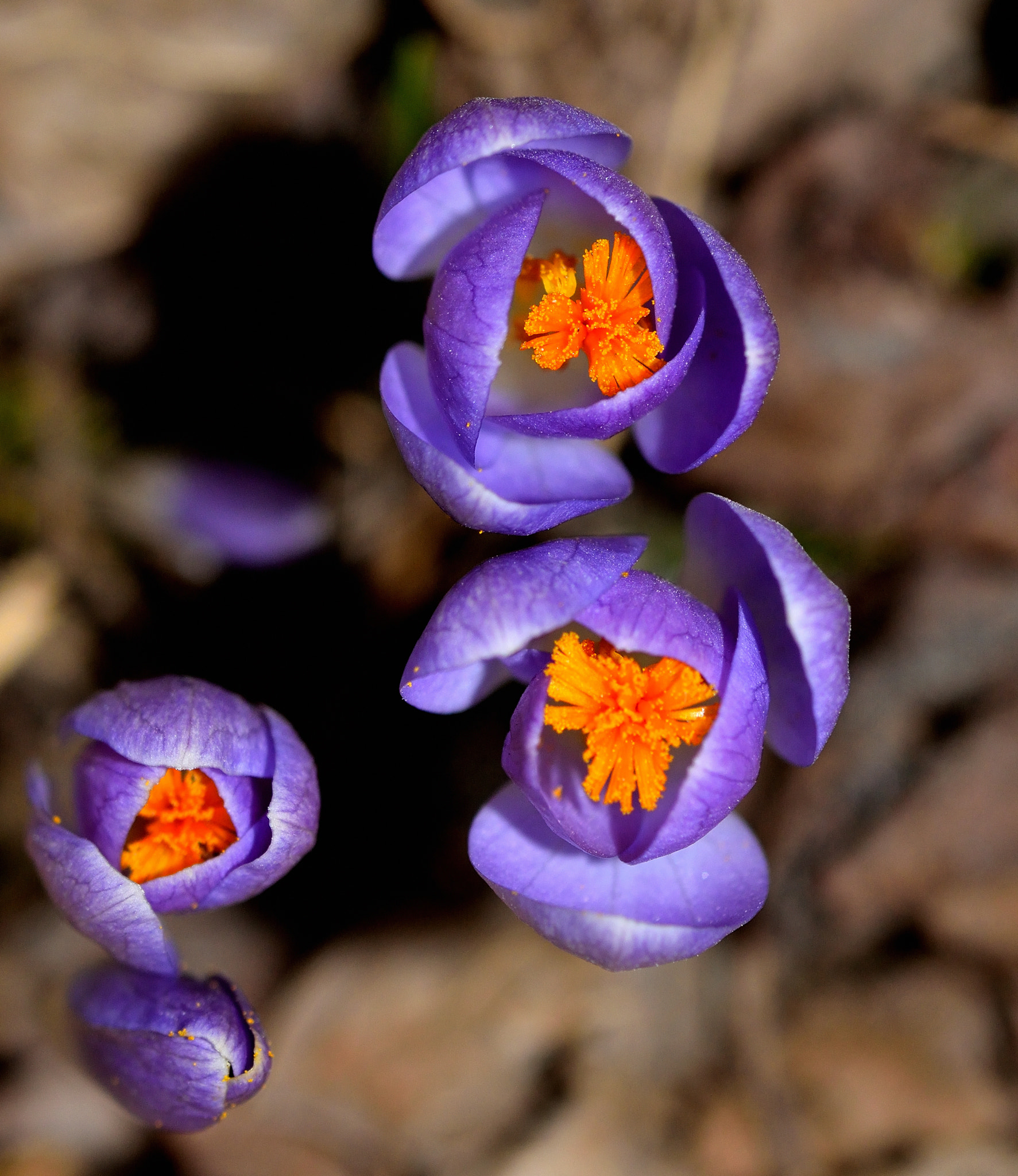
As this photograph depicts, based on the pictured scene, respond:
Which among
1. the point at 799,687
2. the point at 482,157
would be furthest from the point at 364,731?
the point at 482,157

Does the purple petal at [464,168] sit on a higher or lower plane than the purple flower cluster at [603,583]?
higher

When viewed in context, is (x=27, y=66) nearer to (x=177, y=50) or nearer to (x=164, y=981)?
(x=177, y=50)

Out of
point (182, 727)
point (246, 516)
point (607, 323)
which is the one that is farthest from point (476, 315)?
point (246, 516)

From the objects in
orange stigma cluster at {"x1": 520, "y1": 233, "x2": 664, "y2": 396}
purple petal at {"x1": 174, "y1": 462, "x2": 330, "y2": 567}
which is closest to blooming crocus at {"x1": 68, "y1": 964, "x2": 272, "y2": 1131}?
orange stigma cluster at {"x1": 520, "y1": 233, "x2": 664, "y2": 396}

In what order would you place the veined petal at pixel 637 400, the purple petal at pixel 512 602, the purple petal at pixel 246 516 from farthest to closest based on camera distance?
the purple petal at pixel 246 516
the veined petal at pixel 637 400
the purple petal at pixel 512 602

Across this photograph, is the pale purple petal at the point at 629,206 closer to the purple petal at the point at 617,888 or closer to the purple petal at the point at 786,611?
the purple petal at the point at 786,611

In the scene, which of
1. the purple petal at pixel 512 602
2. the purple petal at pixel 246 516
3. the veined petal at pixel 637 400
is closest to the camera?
the purple petal at pixel 512 602

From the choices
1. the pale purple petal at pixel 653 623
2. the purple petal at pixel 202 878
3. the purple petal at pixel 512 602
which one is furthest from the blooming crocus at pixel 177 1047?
the pale purple petal at pixel 653 623
